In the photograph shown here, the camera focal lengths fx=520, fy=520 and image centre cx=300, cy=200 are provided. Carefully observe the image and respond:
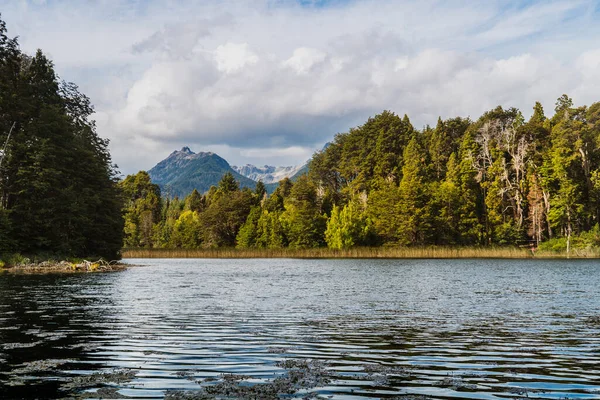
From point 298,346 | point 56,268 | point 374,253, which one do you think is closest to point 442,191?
point 374,253

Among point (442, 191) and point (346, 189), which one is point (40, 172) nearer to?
point (442, 191)

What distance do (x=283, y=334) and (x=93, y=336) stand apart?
5.14 meters

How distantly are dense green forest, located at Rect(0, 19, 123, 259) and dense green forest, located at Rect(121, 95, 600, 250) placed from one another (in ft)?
175

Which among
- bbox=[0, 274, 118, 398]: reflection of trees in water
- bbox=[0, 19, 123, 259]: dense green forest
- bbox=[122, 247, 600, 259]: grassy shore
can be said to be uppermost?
bbox=[0, 19, 123, 259]: dense green forest

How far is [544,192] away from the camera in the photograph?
91.0 meters

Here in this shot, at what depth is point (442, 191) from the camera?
322ft

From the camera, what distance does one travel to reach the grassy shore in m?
77.6

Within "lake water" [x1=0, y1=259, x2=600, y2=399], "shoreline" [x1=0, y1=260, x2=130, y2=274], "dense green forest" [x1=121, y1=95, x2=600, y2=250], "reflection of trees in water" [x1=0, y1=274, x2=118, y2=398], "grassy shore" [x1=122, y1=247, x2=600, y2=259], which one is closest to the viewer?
"lake water" [x1=0, y1=259, x2=600, y2=399]

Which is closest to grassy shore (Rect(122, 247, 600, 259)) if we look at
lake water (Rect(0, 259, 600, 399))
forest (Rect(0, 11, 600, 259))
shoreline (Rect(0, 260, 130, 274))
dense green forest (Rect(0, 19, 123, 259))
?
forest (Rect(0, 11, 600, 259))

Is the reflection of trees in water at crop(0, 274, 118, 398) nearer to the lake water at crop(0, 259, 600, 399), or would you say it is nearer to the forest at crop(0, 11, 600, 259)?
the lake water at crop(0, 259, 600, 399)

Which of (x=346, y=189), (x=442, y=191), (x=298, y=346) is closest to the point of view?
(x=298, y=346)

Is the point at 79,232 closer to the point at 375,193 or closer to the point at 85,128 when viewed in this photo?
the point at 85,128

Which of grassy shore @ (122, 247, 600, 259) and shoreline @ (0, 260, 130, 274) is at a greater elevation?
shoreline @ (0, 260, 130, 274)

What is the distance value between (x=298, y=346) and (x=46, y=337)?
6651 mm
